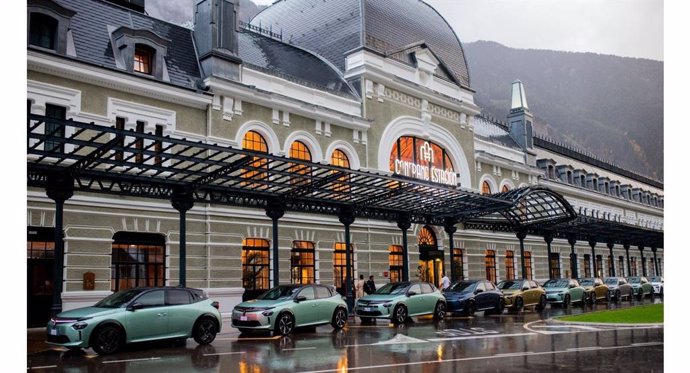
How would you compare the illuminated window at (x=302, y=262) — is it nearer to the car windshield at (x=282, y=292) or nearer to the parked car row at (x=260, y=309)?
the parked car row at (x=260, y=309)

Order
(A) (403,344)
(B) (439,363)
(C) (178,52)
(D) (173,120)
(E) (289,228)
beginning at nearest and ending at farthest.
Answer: (B) (439,363), (A) (403,344), (D) (173,120), (C) (178,52), (E) (289,228)

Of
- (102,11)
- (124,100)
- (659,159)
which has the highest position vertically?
(102,11)

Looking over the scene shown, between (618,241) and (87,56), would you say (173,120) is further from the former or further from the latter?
(618,241)

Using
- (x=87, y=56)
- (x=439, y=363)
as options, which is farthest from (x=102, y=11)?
(x=439, y=363)

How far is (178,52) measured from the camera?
2728 cm

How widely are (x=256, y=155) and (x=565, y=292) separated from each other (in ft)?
70.1

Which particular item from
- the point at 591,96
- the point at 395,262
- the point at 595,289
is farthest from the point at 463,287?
the point at 595,289


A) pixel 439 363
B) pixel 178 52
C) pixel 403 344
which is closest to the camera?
pixel 439 363

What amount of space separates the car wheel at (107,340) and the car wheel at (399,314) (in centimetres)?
1078

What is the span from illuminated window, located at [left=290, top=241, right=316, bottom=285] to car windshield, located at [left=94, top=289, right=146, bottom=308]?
1354 cm

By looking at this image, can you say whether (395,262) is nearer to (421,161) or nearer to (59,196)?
(421,161)

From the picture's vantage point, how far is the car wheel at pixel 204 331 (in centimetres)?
1684

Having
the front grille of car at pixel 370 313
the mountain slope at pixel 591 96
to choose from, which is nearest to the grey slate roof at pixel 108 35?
the front grille of car at pixel 370 313
